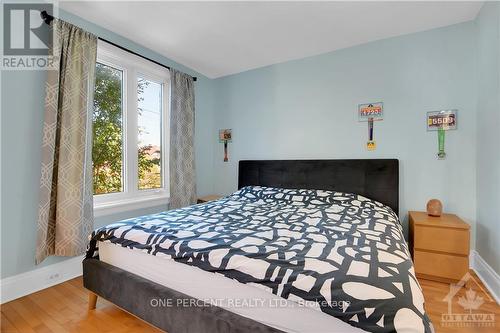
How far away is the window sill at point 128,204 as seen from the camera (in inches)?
98.1

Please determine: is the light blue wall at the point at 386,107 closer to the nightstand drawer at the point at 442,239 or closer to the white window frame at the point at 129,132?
the nightstand drawer at the point at 442,239

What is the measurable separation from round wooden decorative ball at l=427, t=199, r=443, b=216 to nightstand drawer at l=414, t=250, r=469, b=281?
41cm

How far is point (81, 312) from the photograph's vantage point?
69.3 inches

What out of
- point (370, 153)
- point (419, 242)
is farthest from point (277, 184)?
point (419, 242)

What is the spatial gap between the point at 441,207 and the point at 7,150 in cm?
374

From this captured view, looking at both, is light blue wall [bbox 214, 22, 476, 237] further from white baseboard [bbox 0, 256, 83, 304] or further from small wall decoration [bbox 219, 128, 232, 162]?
white baseboard [bbox 0, 256, 83, 304]

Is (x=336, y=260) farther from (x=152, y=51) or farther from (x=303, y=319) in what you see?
(x=152, y=51)

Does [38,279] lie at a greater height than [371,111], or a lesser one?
lesser

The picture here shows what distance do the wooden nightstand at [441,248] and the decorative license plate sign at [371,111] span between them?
1171 mm

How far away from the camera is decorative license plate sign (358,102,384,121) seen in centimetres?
272

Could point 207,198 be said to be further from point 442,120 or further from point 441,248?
point 442,120

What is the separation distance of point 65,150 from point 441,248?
3283 millimetres

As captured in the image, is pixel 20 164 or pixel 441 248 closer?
pixel 20 164

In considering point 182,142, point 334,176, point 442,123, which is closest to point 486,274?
point 442,123
